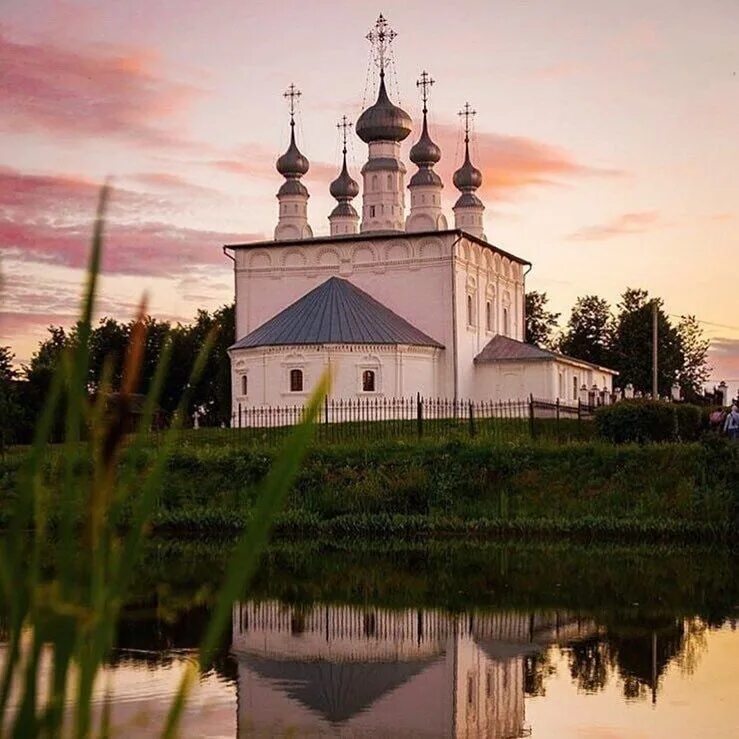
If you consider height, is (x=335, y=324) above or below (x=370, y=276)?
below

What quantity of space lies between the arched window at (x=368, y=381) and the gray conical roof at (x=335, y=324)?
79cm

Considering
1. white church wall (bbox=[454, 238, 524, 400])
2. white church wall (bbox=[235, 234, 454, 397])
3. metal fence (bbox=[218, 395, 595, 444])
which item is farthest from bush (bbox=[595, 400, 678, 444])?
white church wall (bbox=[454, 238, 524, 400])

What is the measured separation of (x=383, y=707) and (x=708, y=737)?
6.46ft

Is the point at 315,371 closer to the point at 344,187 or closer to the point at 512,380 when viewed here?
the point at 512,380

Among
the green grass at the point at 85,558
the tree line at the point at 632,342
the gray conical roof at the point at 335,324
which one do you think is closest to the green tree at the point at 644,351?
the tree line at the point at 632,342

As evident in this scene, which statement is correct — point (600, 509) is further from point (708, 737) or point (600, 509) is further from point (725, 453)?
point (708, 737)

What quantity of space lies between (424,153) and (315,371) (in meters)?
11.0

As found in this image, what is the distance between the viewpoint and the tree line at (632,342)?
164 feet

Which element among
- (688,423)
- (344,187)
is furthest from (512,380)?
(688,423)

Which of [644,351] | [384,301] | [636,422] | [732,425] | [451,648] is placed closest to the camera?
[451,648]

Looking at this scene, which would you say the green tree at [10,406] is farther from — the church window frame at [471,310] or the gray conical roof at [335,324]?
the church window frame at [471,310]

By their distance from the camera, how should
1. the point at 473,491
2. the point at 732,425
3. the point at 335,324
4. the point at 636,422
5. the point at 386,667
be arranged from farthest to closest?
the point at 335,324 → the point at 636,422 → the point at 732,425 → the point at 473,491 → the point at 386,667

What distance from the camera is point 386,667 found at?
9.67 metres

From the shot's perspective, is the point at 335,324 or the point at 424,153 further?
the point at 424,153
